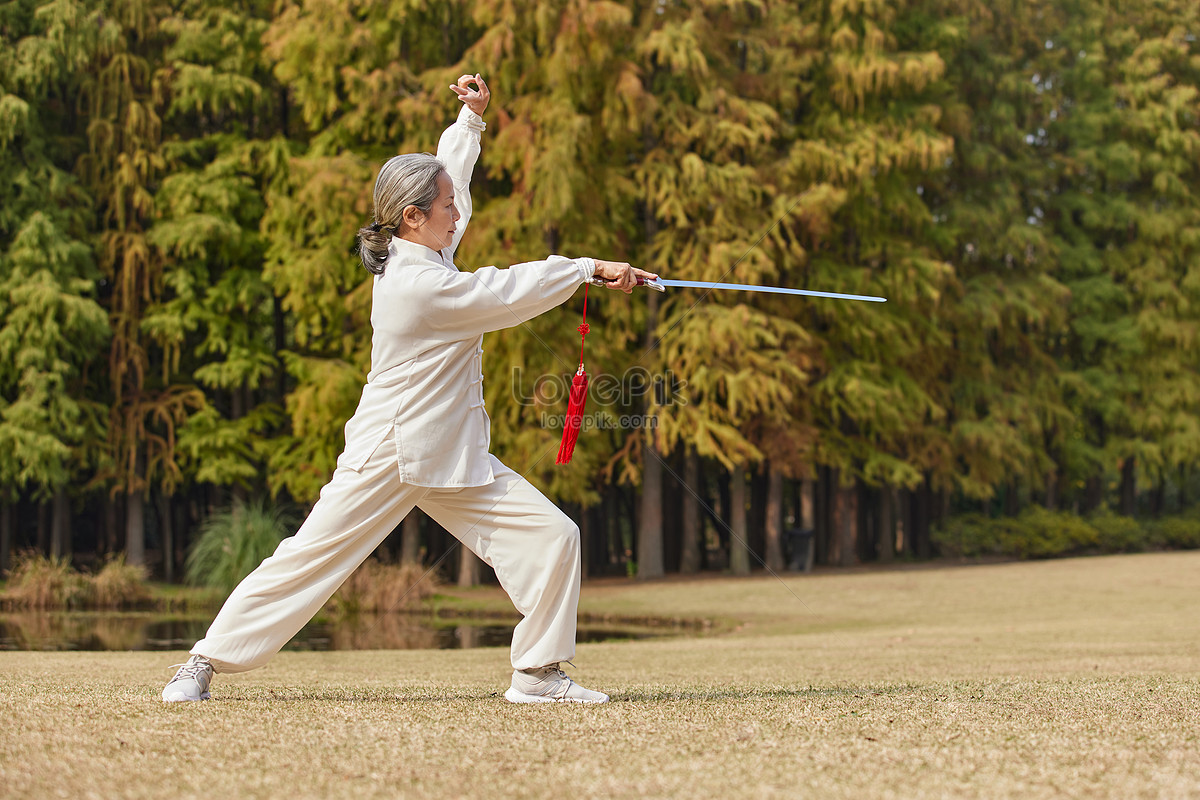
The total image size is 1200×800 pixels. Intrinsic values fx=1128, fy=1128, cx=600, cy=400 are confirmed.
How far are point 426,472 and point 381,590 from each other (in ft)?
42.2

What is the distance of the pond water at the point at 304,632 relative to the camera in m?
12.7

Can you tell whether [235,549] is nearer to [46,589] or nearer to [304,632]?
[46,589]

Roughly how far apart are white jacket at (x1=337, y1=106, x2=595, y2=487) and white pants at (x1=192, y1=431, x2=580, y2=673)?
10cm

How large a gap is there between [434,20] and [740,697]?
19.1m

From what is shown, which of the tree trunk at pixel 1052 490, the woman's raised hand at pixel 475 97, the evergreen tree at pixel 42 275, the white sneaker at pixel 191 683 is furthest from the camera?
A: the tree trunk at pixel 1052 490

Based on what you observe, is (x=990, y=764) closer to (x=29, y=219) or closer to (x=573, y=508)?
(x=29, y=219)

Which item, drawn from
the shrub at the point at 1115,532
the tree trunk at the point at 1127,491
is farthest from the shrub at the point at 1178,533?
the tree trunk at the point at 1127,491

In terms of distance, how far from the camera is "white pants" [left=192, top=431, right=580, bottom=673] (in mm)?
4438

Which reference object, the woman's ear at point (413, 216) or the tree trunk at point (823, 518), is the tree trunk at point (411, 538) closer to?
the tree trunk at point (823, 518)

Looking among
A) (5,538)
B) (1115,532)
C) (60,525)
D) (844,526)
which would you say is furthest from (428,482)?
(1115,532)

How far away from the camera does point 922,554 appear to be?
2756 centimetres

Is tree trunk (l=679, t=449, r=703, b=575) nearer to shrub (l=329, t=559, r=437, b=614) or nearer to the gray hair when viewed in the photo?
shrub (l=329, t=559, r=437, b=614)

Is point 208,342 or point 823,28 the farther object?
point 823,28

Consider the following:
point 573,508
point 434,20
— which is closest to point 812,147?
point 434,20
